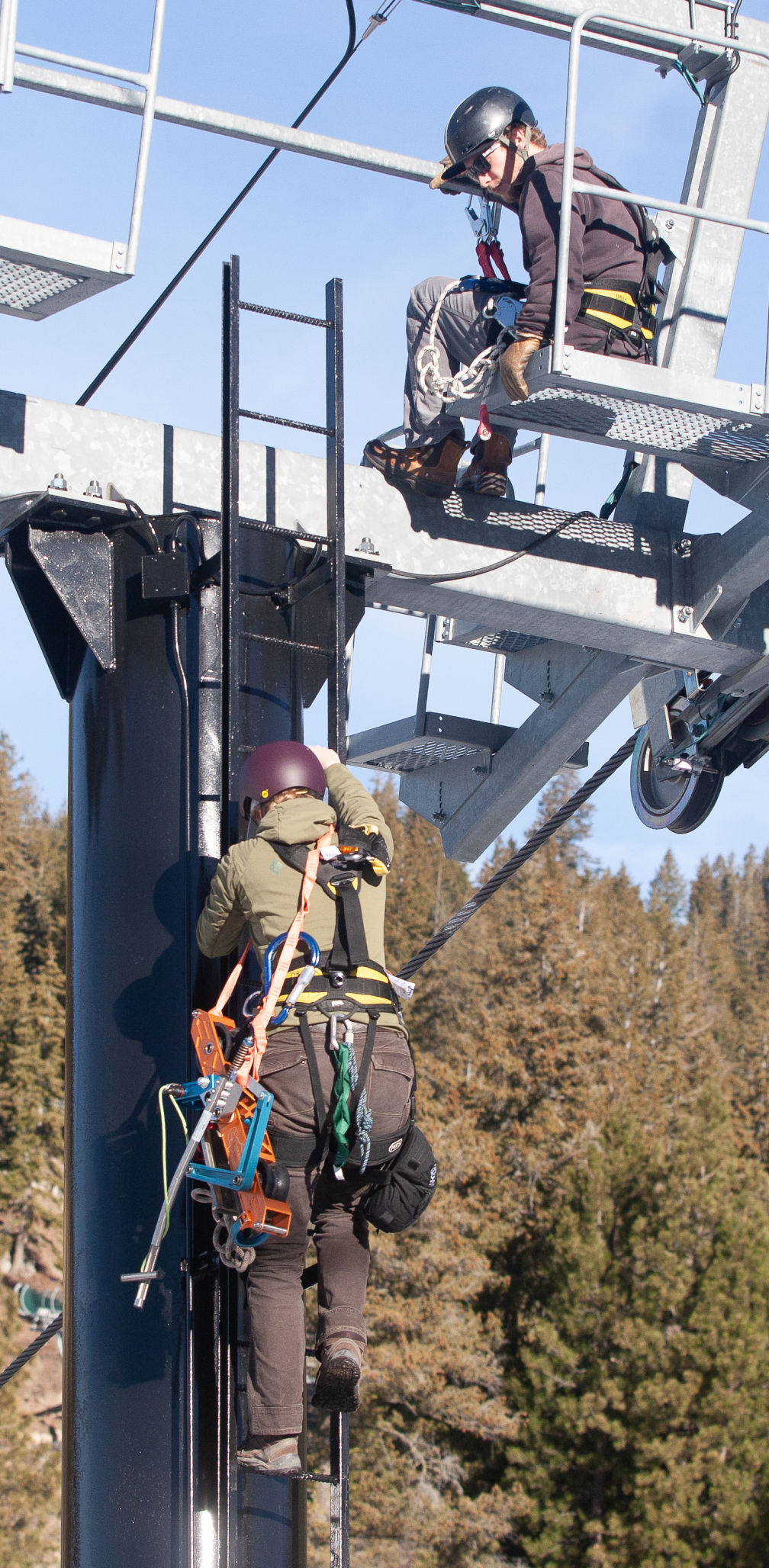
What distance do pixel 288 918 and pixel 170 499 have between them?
1.82m

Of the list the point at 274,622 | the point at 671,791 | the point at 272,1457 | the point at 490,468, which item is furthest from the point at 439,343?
the point at 272,1457

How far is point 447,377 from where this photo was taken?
6.93 metres

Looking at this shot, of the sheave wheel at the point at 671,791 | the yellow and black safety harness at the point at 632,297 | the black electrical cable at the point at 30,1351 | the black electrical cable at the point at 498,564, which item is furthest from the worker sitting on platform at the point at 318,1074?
the sheave wheel at the point at 671,791

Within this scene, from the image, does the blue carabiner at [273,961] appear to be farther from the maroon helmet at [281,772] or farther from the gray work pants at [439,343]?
the gray work pants at [439,343]

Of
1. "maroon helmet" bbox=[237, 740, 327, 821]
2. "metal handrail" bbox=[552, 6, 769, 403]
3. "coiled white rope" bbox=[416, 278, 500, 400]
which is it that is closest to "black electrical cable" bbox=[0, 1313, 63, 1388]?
"maroon helmet" bbox=[237, 740, 327, 821]

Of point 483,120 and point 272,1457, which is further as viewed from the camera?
point 483,120

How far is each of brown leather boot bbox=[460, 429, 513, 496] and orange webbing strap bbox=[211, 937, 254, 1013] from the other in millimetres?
2354

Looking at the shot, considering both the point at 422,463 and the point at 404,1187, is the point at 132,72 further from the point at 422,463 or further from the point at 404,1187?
the point at 404,1187

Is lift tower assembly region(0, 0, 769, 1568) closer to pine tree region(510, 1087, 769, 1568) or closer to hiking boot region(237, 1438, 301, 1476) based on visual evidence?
hiking boot region(237, 1438, 301, 1476)

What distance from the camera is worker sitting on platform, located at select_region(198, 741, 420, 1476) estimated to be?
5.02 metres

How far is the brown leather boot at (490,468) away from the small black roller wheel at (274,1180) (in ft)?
10.1

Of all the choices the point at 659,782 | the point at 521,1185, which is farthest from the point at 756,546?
the point at 521,1185

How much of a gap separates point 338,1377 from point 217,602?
267 cm

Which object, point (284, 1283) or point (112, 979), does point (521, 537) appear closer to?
point (112, 979)
